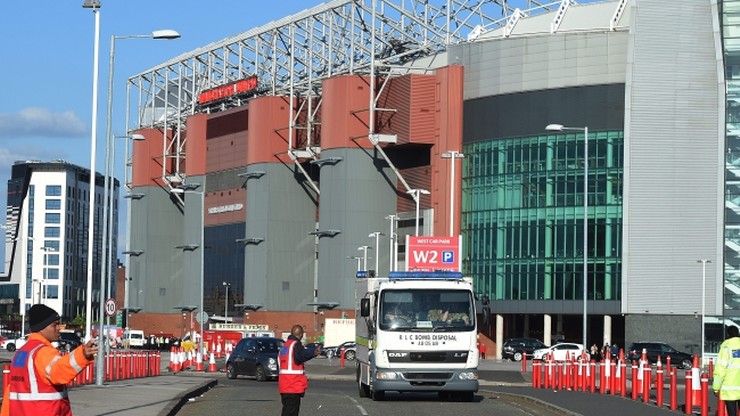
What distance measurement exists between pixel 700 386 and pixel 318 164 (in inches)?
3441

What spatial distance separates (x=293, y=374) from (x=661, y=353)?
214ft

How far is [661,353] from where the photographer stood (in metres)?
83.4

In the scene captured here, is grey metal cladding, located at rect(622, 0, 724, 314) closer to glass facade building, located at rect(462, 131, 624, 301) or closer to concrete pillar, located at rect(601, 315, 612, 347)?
concrete pillar, located at rect(601, 315, 612, 347)

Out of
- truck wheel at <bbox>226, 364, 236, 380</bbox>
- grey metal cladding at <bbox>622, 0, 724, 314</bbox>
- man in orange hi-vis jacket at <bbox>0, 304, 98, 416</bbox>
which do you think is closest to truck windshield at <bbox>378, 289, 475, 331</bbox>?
truck wheel at <bbox>226, 364, 236, 380</bbox>

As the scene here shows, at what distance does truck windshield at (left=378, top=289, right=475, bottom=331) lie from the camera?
106 ft

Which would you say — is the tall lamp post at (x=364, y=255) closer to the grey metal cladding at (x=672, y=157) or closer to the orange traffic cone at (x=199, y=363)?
the grey metal cladding at (x=672, y=157)

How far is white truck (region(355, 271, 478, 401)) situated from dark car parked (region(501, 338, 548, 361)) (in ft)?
197

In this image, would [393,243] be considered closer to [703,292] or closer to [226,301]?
[703,292]

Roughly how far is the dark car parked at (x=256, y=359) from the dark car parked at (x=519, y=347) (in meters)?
42.8

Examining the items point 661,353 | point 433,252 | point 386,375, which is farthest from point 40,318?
point 661,353

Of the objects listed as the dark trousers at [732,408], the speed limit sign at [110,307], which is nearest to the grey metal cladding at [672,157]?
the speed limit sign at [110,307]

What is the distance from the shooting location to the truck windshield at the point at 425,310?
32.4m

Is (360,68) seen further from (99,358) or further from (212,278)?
(99,358)

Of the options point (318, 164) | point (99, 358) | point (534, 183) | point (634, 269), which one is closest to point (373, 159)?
point (318, 164)
